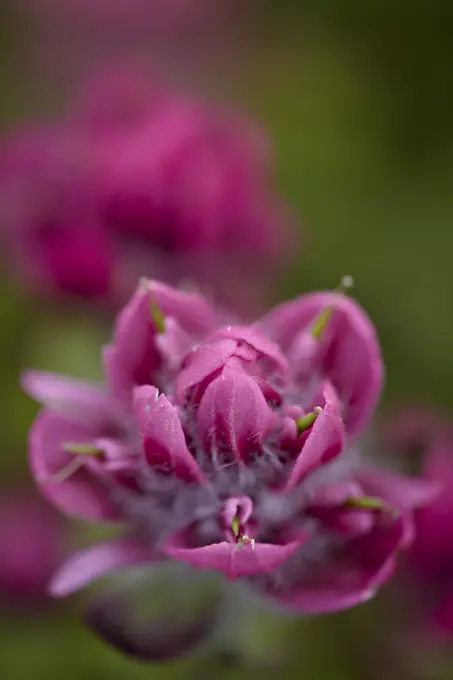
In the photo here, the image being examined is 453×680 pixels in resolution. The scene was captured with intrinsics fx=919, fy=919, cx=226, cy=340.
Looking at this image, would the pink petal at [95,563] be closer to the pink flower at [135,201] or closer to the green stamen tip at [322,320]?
the green stamen tip at [322,320]

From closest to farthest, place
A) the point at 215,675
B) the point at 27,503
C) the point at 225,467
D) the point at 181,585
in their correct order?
the point at 225,467 → the point at 181,585 → the point at 215,675 → the point at 27,503

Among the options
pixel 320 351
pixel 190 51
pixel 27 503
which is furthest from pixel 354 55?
pixel 320 351

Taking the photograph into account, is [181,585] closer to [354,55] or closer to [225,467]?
[225,467]

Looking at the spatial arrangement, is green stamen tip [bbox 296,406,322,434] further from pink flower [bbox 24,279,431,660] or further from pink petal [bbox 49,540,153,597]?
pink petal [bbox 49,540,153,597]

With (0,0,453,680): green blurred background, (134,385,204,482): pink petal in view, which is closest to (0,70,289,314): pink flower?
(0,0,453,680): green blurred background

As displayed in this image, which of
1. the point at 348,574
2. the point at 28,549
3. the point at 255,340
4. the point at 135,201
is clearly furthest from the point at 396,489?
the point at 28,549
